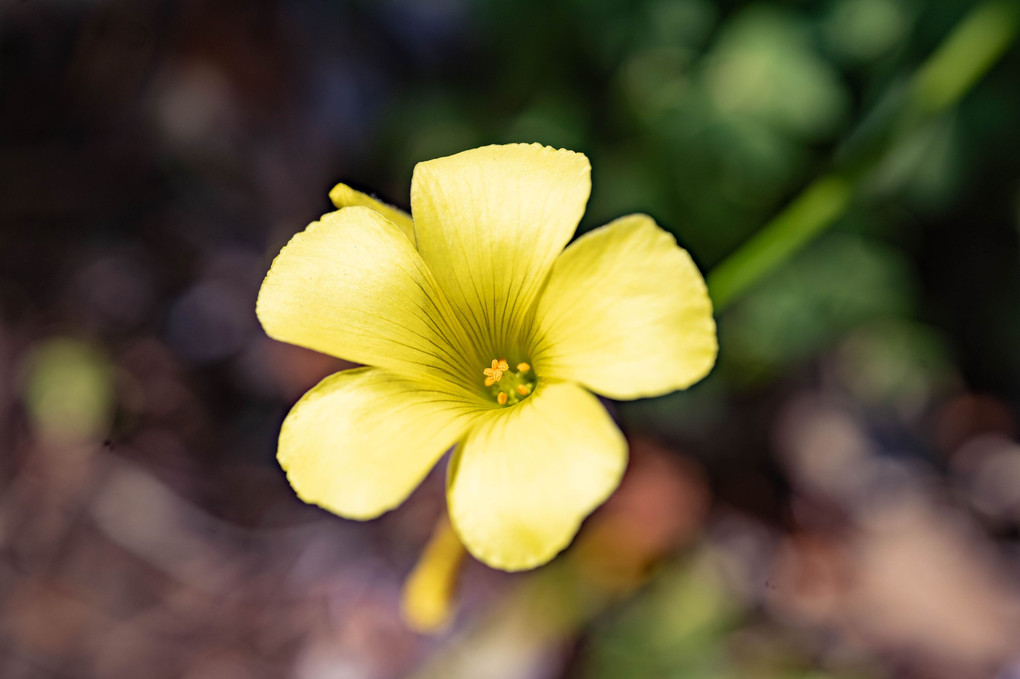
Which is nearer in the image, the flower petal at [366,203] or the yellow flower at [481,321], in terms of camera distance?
the yellow flower at [481,321]

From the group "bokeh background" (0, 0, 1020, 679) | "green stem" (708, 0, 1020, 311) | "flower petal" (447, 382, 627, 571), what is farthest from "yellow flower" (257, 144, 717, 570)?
"bokeh background" (0, 0, 1020, 679)

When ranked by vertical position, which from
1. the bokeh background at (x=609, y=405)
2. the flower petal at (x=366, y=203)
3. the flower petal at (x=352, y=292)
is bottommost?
the bokeh background at (x=609, y=405)

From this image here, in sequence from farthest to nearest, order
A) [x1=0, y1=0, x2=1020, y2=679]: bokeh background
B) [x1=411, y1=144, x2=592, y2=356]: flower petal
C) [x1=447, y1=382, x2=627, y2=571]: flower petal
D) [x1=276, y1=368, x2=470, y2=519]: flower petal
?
[x1=0, y1=0, x2=1020, y2=679]: bokeh background < [x1=411, y1=144, x2=592, y2=356]: flower petal < [x1=276, y1=368, x2=470, y2=519]: flower petal < [x1=447, y1=382, x2=627, y2=571]: flower petal

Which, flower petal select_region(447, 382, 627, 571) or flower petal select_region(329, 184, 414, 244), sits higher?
flower petal select_region(329, 184, 414, 244)

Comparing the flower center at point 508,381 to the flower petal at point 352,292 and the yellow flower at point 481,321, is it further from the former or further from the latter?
the flower petal at point 352,292

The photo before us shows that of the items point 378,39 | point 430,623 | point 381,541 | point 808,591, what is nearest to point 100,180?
point 378,39

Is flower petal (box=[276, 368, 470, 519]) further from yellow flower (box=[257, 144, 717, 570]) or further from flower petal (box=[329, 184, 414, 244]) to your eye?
flower petal (box=[329, 184, 414, 244])

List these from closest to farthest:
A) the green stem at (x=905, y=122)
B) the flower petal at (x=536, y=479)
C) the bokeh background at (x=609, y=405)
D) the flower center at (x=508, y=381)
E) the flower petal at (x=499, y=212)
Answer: the flower petal at (x=536, y=479), the flower petal at (x=499, y=212), the flower center at (x=508, y=381), the green stem at (x=905, y=122), the bokeh background at (x=609, y=405)

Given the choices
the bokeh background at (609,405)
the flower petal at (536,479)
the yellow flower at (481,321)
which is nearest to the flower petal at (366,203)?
the yellow flower at (481,321)
